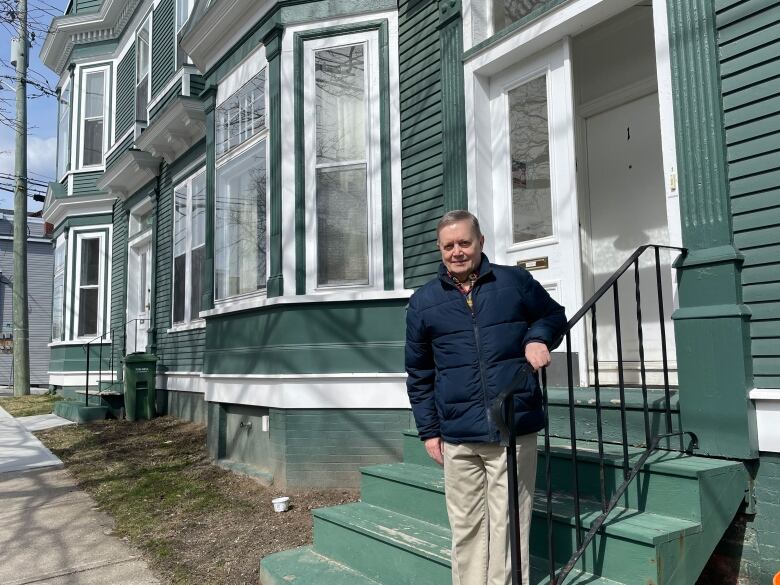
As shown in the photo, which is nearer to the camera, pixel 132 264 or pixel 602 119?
pixel 602 119

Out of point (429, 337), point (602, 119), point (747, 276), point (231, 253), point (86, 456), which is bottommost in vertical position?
point (86, 456)

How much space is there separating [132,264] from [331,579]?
10.4 metres

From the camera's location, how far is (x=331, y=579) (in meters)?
3.29

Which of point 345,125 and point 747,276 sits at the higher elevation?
point 345,125

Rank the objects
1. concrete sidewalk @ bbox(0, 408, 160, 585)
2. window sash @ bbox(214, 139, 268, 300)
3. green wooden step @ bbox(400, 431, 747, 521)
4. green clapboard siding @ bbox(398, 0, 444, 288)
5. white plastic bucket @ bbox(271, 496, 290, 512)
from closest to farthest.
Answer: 1. green wooden step @ bbox(400, 431, 747, 521)
2. concrete sidewalk @ bbox(0, 408, 160, 585)
3. white plastic bucket @ bbox(271, 496, 290, 512)
4. green clapboard siding @ bbox(398, 0, 444, 288)
5. window sash @ bbox(214, 139, 268, 300)

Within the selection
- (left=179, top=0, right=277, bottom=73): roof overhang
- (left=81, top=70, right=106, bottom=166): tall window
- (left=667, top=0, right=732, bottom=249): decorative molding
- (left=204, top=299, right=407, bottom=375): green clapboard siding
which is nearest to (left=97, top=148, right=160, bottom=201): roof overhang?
(left=81, top=70, right=106, bottom=166): tall window

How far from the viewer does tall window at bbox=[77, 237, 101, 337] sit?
44.2ft

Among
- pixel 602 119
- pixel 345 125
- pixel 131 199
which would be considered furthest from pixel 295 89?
pixel 131 199

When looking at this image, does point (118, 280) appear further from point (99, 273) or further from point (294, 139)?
point (294, 139)

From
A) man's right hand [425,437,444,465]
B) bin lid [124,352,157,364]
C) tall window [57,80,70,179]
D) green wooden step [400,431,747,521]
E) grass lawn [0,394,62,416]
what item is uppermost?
tall window [57,80,70,179]

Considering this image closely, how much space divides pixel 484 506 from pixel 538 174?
2726 mm

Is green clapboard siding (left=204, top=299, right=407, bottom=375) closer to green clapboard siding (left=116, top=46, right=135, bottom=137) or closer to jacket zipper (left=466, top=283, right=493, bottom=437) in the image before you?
jacket zipper (left=466, top=283, right=493, bottom=437)

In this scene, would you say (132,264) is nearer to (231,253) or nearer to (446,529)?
(231,253)

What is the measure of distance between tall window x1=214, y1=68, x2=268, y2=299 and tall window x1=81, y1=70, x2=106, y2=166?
7989 millimetres
